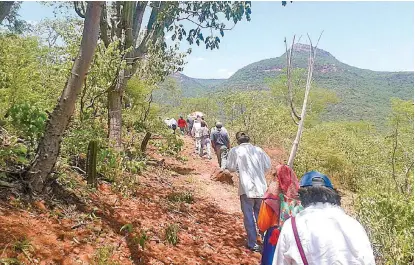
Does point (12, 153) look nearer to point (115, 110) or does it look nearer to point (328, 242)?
point (328, 242)

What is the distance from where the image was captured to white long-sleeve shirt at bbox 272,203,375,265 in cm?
197

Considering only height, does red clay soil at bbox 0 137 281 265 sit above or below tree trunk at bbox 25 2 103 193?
below

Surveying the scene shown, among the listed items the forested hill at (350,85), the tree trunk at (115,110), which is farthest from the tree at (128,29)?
the forested hill at (350,85)

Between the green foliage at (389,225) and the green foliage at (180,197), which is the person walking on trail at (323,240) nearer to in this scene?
the green foliage at (389,225)

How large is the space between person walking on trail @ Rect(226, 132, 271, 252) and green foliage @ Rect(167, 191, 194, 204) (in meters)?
1.71

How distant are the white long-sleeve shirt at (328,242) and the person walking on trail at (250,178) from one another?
8.51 ft

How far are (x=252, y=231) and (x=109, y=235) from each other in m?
1.76

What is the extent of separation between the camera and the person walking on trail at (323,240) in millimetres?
1970

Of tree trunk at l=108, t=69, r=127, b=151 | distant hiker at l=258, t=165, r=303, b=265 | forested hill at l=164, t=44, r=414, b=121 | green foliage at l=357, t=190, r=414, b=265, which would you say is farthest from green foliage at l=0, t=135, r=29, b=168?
forested hill at l=164, t=44, r=414, b=121

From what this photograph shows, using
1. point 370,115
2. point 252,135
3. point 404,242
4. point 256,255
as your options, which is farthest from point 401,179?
point 370,115

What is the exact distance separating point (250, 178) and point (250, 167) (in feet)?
0.46

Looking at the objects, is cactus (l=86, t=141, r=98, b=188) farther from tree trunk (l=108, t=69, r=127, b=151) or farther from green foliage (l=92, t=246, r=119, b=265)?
tree trunk (l=108, t=69, r=127, b=151)

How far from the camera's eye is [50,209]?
4.07 metres

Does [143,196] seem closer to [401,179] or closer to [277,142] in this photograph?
[401,179]
